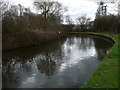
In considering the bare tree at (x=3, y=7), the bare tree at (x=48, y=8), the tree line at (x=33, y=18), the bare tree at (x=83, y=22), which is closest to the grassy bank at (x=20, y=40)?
the tree line at (x=33, y=18)

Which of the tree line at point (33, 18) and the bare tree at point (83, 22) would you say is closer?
the tree line at point (33, 18)

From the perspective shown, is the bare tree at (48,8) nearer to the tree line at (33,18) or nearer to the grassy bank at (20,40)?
the tree line at (33,18)

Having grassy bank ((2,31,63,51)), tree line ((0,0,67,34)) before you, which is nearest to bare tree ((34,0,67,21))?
tree line ((0,0,67,34))

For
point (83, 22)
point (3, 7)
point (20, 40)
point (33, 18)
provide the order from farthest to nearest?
point (83, 22) → point (33, 18) → point (20, 40) → point (3, 7)

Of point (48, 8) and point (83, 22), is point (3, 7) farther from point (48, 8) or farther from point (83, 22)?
point (83, 22)

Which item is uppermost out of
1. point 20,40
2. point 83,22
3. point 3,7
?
point 83,22

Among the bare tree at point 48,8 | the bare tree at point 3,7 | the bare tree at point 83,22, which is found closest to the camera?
the bare tree at point 3,7

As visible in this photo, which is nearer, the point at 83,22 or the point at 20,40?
the point at 20,40

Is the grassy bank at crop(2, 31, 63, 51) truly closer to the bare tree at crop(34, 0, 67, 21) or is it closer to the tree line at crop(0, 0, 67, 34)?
the tree line at crop(0, 0, 67, 34)

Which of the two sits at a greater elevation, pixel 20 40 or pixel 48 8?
pixel 48 8

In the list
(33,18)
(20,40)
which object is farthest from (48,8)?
(20,40)

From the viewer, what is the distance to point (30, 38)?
2145 cm

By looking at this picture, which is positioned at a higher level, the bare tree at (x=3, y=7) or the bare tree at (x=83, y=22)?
the bare tree at (x=83, y=22)

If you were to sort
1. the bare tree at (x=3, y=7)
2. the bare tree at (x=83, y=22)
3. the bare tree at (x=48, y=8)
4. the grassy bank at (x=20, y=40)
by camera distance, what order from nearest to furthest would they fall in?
the bare tree at (x=3, y=7), the grassy bank at (x=20, y=40), the bare tree at (x=48, y=8), the bare tree at (x=83, y=22)
